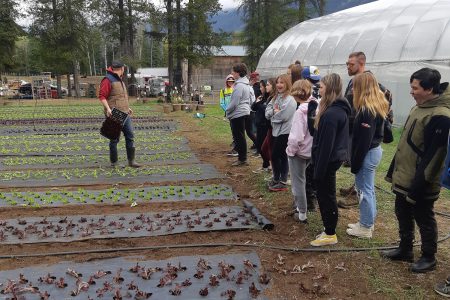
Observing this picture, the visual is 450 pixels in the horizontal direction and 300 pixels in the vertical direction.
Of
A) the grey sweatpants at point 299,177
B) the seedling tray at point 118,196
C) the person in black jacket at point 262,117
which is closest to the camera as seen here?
the grey sweatpants at point 299,177

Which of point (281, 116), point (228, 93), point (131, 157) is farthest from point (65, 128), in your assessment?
point (281, 116)

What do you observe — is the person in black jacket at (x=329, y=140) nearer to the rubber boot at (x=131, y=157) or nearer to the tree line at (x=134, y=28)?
the rubber boot at (x=131, y=157)

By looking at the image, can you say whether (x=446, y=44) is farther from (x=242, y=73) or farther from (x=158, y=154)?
(x=158, y=154)

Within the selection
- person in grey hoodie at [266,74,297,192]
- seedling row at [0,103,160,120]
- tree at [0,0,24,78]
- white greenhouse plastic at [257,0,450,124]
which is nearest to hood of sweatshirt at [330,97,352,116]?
person in grey hoodie at [266,74,297,192]

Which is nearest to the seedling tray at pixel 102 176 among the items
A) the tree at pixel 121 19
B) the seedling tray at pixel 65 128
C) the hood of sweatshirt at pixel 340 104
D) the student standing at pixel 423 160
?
the hood of sweatshirt at pixel 340 104

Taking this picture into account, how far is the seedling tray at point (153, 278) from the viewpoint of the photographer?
3895 millimetres

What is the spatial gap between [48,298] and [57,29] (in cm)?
3765

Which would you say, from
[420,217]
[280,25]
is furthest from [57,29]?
[420,217]

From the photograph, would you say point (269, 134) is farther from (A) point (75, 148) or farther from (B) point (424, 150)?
(A) point (75, 148)

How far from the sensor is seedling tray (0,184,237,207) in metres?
6.69

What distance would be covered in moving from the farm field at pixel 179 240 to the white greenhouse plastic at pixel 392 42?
232 inches

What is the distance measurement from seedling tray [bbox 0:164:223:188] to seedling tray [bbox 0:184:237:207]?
693mm

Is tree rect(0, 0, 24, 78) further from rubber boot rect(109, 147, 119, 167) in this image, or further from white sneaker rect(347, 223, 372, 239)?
white sneaker rect(347, 223, 372, 239)

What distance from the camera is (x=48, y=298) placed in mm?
3805
